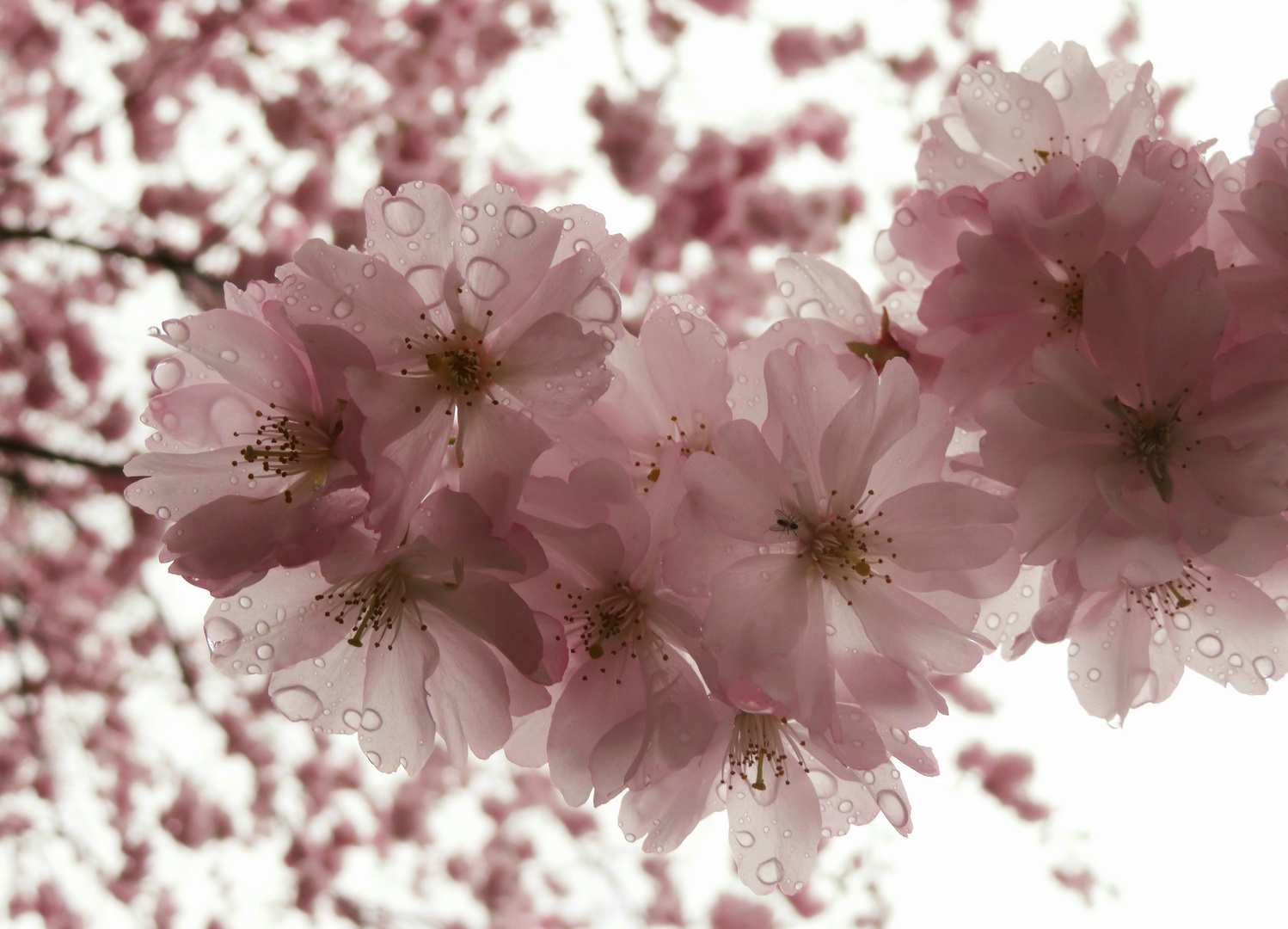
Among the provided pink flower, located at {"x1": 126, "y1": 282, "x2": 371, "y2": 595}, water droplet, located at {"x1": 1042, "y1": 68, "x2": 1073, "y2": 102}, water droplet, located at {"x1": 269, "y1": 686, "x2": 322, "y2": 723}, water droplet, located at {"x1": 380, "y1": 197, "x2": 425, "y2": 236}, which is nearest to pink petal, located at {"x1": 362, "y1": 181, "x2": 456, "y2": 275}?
water droplet, located at {"x1": 380, "y1": 197, "x2": 425, "y2": 236}

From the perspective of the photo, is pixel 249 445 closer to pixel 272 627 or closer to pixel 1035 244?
pixel 272 627

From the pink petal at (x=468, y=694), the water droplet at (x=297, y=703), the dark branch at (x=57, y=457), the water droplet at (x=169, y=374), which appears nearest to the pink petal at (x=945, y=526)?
the pink petal at (x=468, y=694)

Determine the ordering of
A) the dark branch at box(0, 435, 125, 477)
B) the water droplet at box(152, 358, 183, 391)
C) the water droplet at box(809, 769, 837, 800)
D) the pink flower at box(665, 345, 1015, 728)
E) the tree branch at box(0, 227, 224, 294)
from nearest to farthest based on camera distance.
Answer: the pink flower at box(665, 345, 1015, 728) → the water droplet at box(152, 358, 183, 391) → the water droplet at box(809, 769, 837, 800) → the dark branch at box(0, 435, 125, 477) → the tree branch at box(0, 227, 224, 294)

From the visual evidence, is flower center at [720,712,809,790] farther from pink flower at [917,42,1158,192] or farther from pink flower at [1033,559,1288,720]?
pink flower at [917,42,1158,192]

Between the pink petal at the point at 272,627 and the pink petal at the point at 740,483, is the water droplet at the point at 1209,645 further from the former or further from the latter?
the pink petal at the point at 272,627

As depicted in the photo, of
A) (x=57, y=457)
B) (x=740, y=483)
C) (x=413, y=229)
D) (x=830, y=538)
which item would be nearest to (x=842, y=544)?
(x=830, y=538)

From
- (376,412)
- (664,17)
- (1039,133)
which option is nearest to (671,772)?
(376,412)
